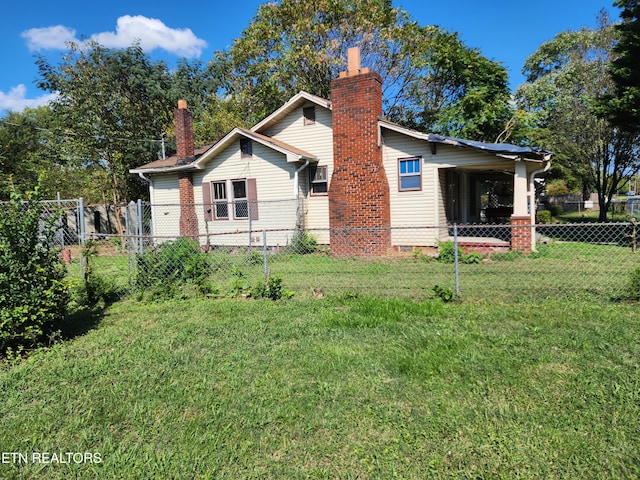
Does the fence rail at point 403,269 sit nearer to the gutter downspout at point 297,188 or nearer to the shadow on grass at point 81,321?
the shadow on grass at point 81,321

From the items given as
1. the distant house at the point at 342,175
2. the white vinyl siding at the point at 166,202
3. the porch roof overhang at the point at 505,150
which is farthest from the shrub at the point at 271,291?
the white vinyl siding at the point at 166,202

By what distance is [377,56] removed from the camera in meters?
20.9

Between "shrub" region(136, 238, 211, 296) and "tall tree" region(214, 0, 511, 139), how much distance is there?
1548 cm

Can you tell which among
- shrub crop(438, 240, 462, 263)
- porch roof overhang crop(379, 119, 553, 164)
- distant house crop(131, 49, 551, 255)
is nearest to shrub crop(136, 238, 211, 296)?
distant house crop(131, 49, 551, 255)

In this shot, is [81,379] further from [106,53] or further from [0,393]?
[106,53]

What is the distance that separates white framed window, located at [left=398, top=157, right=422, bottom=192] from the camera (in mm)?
11539

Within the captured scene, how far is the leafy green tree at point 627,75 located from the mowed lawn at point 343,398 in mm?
10943

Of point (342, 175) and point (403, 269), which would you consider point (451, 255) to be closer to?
point (403, 269)

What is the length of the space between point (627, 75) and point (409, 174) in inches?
318

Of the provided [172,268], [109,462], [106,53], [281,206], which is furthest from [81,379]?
[106,53]

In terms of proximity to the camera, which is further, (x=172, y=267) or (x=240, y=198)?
(x=240, y=198)

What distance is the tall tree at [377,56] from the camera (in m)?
19.4

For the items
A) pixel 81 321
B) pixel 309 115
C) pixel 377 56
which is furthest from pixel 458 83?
pixel 81 321

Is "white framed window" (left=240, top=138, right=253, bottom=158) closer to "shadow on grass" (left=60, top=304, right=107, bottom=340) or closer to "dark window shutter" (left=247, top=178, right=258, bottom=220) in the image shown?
"dark window shutter" (left=247, top=178, right=258, bottom=220)
